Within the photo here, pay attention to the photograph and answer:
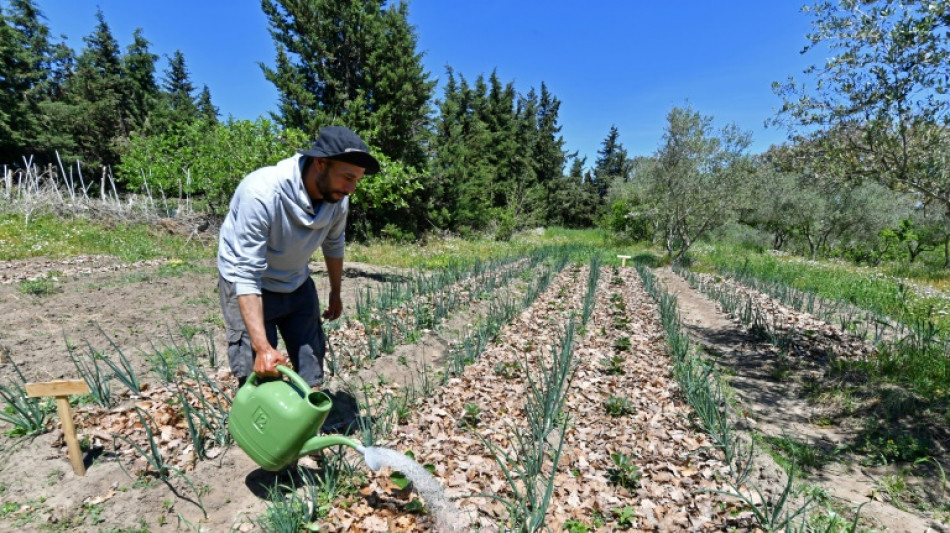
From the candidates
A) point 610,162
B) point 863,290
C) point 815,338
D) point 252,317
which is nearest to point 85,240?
point 252,317

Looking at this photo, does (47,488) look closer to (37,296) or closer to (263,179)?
(263,179)

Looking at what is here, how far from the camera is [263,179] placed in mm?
2117

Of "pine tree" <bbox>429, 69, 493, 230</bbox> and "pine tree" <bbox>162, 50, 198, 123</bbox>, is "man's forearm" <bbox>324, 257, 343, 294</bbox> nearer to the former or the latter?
"pine tree" <bbox>429, 69, 493, 230</bbox>

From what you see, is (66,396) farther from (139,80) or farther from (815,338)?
(139,80)

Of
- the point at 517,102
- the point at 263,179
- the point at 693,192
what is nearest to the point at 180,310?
the point at 263,179

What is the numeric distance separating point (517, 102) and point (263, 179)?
3321cm

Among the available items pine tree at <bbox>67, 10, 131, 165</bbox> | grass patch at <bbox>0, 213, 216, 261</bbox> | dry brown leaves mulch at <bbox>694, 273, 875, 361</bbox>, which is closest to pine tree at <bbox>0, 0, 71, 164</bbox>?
pine tree at <bbox>67, 10, 131, 165</bbox>

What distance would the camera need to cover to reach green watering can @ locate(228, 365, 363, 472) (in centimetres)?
193

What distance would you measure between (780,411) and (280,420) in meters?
4.39

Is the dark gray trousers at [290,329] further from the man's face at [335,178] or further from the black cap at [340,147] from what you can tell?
the black cap at [340,147]

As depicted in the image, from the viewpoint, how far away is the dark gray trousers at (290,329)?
2.28 metres

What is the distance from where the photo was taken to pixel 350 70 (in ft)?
47.6

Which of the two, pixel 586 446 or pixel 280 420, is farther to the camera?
pixel 586 446

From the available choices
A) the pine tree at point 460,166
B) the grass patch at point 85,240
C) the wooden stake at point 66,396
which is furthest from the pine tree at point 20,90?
the wooden stake at point 66,396
